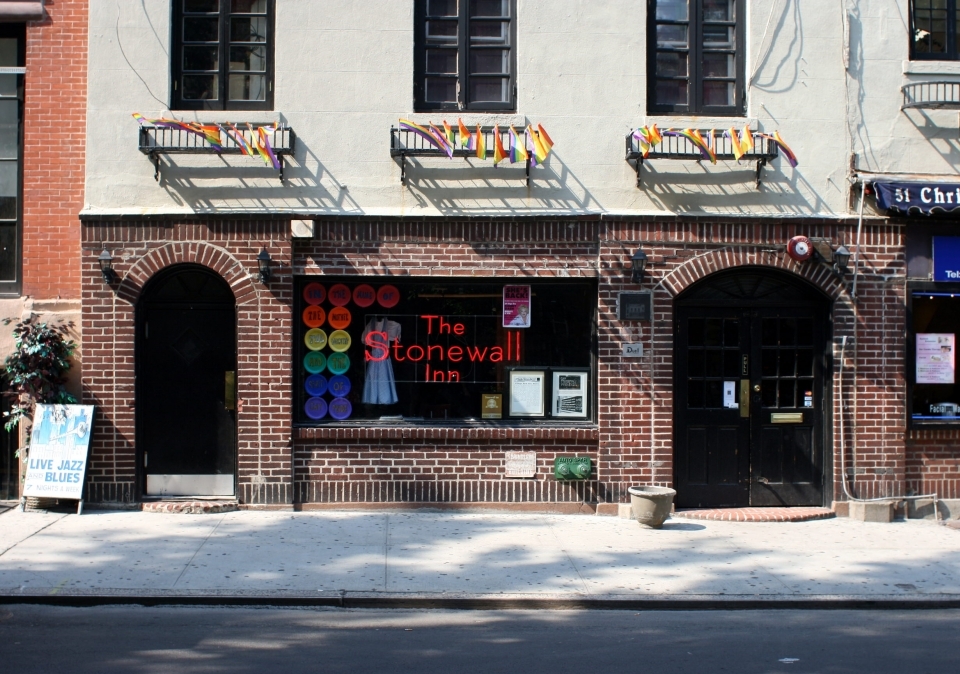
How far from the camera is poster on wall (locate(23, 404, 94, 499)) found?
9953mm

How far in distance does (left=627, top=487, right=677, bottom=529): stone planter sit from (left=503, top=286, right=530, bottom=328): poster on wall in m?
2.31

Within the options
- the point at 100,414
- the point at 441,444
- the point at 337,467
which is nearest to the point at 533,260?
the point at 441,444

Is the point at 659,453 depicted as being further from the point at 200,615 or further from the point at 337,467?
the point at 200,615

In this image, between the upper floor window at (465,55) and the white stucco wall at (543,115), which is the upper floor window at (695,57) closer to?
the white stucco wall at (543,115)

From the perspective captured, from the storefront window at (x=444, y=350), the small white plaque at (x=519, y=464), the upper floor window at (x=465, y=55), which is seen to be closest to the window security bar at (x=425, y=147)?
the upper floor window at (x=465, y=55)

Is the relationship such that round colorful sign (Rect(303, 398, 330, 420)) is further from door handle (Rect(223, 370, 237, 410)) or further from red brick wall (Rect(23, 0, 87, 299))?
red brick wall (Rect(23, 0, 87, 299))

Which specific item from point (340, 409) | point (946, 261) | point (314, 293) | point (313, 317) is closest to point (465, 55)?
point (314, 293)

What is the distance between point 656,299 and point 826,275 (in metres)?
1.97

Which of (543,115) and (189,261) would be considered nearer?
(189,261)

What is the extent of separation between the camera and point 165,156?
1027cm

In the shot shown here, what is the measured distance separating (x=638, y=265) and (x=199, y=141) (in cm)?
500

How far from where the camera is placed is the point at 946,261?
35.3 feet

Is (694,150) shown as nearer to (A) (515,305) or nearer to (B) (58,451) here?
(A) (515,305)

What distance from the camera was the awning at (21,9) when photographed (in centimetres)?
1045
